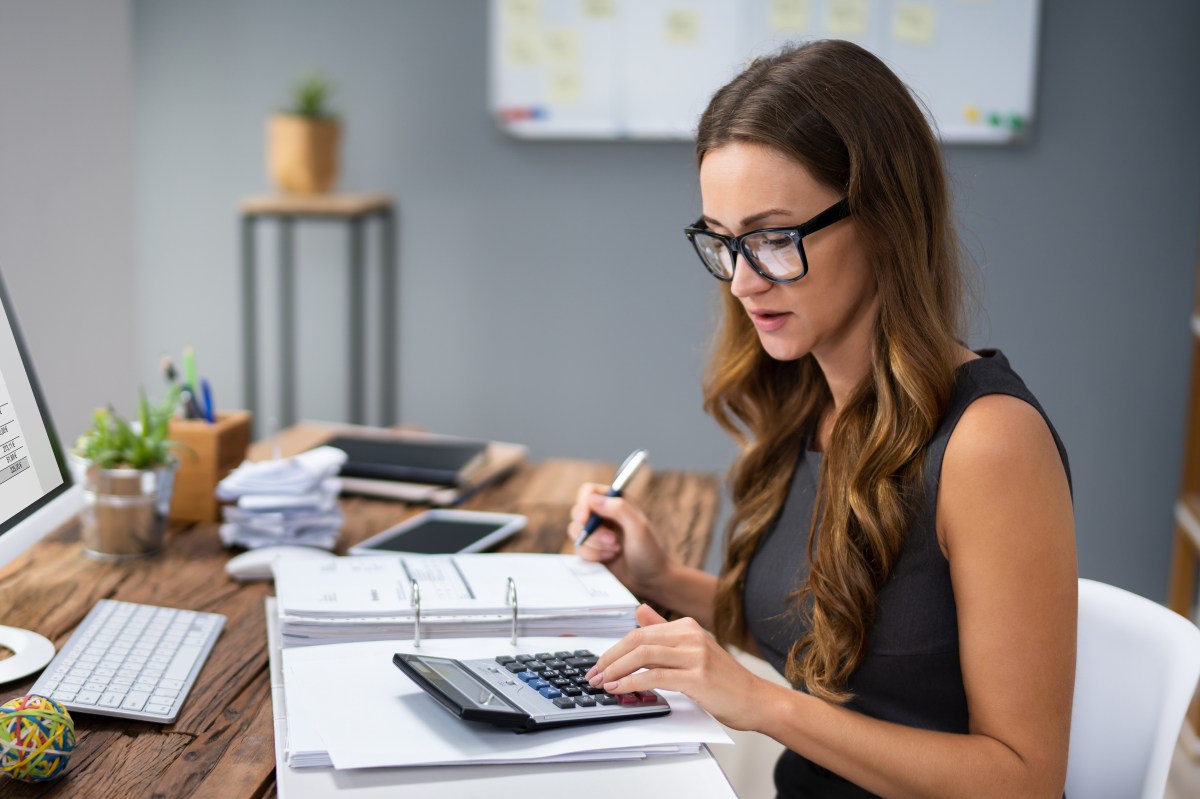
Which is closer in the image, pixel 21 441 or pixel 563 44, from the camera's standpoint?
pixel 21 441

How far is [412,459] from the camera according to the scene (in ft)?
6.31

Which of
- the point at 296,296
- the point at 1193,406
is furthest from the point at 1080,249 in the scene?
the point at 296,296

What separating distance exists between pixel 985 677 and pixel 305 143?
2592mm

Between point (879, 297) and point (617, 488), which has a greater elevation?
point (879, 297)

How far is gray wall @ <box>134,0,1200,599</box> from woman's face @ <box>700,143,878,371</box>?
6.16ft

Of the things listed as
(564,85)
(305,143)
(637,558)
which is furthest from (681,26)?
(637,558)

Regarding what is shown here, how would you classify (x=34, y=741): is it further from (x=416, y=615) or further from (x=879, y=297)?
(x=879, y=297)

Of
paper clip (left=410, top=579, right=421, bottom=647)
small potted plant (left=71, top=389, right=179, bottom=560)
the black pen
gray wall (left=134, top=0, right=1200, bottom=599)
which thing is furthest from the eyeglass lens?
gray wall (left=134, top=0, right=1200, bottom=599)

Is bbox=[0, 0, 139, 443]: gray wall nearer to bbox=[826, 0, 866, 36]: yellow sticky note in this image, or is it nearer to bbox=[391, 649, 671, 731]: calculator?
bbox=[826, 0, 866, 36]: yellow sticky note

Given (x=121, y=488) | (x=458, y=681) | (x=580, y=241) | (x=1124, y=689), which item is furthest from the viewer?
(x=580, y=241)

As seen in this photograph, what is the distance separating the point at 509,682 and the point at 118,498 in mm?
705

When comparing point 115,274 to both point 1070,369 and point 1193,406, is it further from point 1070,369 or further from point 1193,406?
point 1193,406

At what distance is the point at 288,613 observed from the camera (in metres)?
1.17

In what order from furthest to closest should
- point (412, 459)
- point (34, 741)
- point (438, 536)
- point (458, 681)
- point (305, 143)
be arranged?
point (305, 143), point (412, 459), point (438, 536), point (458, 681), point (34, 741)
